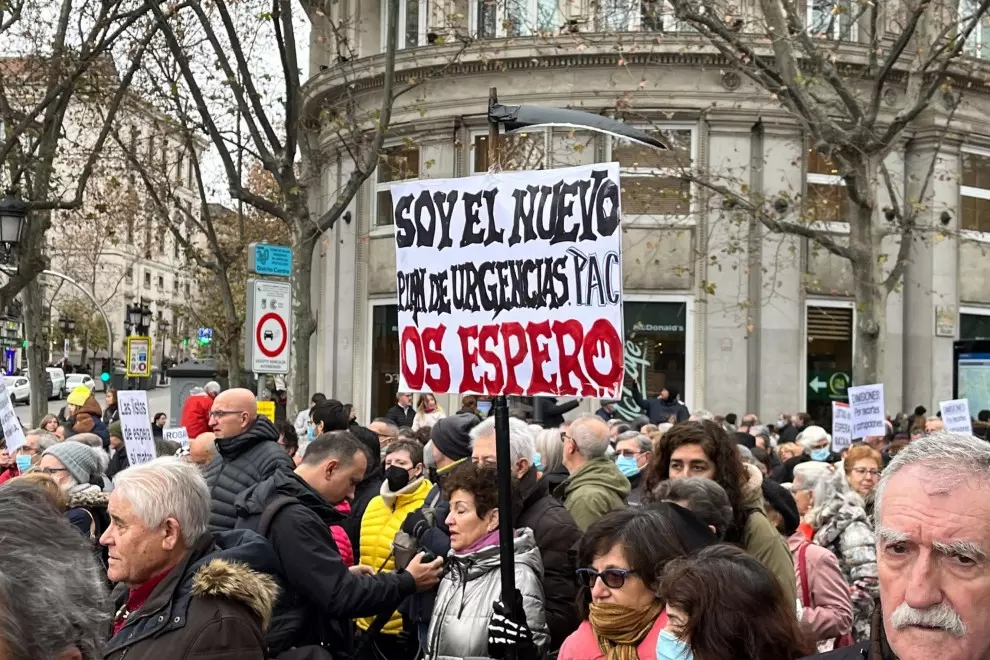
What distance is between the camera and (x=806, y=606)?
558 centimetres

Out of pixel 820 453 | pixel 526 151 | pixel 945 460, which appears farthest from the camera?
pixel 526 151

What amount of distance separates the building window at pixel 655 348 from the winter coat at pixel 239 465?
16866mm

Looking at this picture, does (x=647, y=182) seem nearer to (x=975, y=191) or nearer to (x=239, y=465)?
(x=975, y=191)

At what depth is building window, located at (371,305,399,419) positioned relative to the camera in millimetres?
26016

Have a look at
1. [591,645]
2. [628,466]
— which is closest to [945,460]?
[591,645]

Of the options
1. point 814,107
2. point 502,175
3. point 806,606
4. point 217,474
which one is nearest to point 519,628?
point 806,606

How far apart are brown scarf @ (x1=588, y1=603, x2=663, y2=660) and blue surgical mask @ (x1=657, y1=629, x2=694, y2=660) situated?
1.12 ft

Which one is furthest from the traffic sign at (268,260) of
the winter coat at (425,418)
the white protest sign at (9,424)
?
the winter coat at (425,418)

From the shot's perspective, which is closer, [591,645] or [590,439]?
[591,645]

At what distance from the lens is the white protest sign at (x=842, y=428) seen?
47.4ft

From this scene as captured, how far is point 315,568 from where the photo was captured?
16.6 ft

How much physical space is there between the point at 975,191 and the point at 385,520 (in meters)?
21.7

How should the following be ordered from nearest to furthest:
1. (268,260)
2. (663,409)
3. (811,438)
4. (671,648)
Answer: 1. (671,648)
2. (268,260)
3. (811,438)
4. (663,409)

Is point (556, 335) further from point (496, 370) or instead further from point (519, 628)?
point (519, 628)
